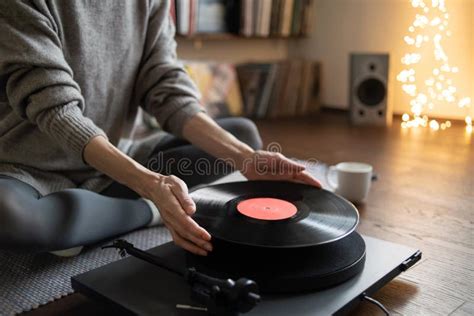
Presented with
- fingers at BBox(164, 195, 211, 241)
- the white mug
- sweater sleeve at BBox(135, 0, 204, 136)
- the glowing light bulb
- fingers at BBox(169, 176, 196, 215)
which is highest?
sweater sleeve at BBox(135, 0, 204, 136)

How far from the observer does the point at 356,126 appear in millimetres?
2670

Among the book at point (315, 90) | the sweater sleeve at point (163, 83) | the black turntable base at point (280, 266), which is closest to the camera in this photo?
the black turntable base at point (280, 266)

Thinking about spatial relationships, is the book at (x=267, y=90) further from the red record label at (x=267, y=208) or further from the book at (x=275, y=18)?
the red record label at (x=267, y=208)

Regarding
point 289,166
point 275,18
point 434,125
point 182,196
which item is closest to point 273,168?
point 289,166

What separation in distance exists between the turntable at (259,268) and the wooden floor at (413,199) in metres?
0.09

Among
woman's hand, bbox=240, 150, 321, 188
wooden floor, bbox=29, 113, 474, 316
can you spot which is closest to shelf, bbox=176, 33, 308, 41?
wooden floor, bbox=29, 113, 474, 316

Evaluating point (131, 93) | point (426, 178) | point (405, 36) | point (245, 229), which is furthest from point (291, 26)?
point (245, 229)

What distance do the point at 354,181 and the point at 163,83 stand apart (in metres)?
0.55

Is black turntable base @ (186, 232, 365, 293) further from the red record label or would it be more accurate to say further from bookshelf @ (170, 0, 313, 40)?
bookshelf @ (170, 0, 313, 40)

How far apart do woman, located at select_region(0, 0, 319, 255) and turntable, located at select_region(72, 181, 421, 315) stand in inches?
2.0

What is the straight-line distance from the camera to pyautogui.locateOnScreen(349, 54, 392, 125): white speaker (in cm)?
270

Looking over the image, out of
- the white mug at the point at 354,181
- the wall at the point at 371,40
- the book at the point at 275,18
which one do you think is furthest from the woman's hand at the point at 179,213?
the book at the point at 275,18

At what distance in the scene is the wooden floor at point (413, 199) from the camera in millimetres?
919

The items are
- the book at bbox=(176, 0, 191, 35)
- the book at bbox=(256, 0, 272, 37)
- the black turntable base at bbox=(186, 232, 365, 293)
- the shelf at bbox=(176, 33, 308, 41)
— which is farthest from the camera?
the book at bbox=(256, 0, 272, 37)
